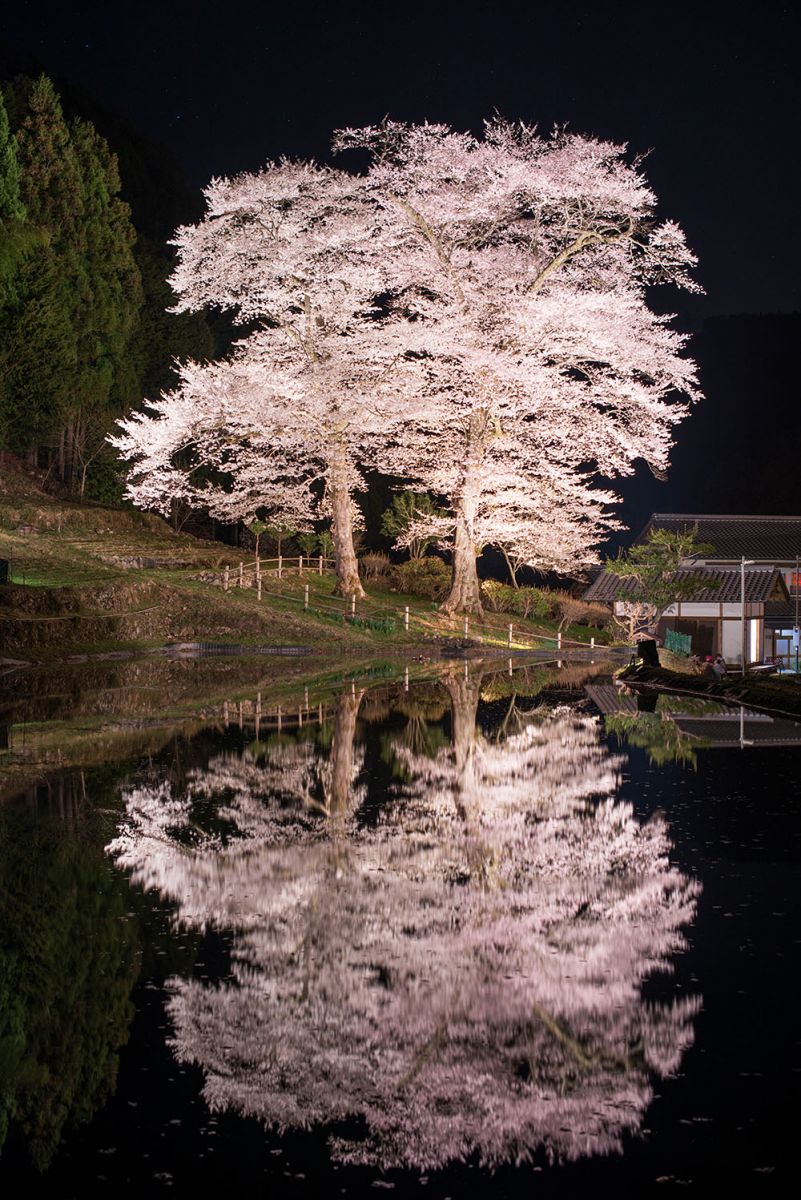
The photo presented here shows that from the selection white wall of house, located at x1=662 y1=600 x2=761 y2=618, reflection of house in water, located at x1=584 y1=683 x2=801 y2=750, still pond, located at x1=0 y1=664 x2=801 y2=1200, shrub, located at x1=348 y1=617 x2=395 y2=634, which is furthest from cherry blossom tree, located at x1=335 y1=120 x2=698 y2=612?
still pond, located at x1=0 y1=664 x2=801 y2=1200

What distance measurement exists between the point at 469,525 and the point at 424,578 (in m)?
8.10

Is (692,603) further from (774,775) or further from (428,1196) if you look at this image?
(428,1196)

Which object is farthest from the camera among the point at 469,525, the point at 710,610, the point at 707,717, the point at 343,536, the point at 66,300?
the point at 710,610

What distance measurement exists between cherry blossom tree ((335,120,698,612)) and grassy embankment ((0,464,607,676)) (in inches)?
195

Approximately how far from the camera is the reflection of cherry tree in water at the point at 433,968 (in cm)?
481

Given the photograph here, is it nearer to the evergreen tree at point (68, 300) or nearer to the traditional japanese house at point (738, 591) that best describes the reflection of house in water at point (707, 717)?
the traditional japanese house at point (738, 591)

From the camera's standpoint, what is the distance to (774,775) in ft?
43.6

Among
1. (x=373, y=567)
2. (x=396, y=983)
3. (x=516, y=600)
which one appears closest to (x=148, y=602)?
(x=373, y=567)

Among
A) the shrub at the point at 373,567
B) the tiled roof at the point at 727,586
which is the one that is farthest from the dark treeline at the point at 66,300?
the tiled roof at the point at 727,586

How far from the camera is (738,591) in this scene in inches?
1793

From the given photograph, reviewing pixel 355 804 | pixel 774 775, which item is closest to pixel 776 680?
pixel 774 775

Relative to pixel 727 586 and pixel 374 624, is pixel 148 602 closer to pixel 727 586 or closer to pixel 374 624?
pixel 374 624

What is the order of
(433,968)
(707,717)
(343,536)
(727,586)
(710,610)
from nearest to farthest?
(433,968)
(707,717)
(343,536)
(710,610)
(727,586)

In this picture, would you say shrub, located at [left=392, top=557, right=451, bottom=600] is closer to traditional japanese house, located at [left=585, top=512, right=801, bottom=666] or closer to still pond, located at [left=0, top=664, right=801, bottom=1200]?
traditional japanese house, located at [left=585, top=512, right=801, bottom=666]
